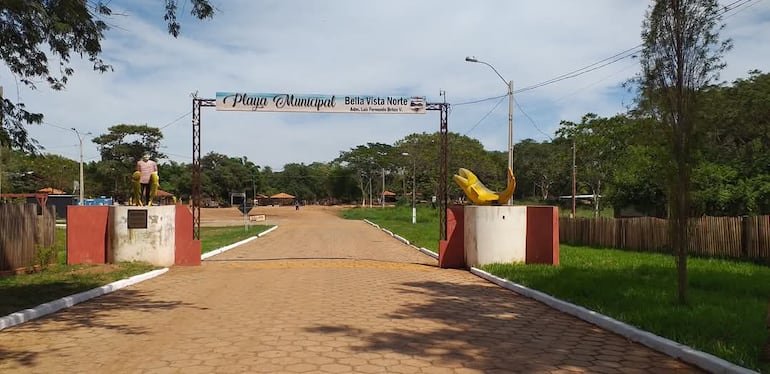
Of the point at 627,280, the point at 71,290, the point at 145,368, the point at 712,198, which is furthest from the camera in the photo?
the point at 712,198

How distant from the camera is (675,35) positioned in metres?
8.48

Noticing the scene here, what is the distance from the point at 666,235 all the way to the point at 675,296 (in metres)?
10.6

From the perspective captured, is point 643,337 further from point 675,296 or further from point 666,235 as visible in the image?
point 666,235

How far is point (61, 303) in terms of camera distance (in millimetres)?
9016

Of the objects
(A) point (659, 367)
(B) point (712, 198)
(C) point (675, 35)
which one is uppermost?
(C) point (675, 35)

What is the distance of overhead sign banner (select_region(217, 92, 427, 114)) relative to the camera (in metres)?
16.8

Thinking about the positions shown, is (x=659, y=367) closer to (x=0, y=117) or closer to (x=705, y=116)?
(x=705, y=116)

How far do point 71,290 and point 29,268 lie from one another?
3.24m

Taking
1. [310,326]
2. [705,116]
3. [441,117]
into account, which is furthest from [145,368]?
[441,117]

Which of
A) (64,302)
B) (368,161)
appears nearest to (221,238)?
(64,302)

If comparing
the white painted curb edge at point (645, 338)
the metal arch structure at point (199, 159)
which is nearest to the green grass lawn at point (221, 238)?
the metal arch structure at point (199, 159)

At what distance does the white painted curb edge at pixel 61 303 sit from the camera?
7715 millimetres

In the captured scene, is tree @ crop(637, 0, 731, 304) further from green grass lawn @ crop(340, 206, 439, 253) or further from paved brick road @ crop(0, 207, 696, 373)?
green grass lawn @ crop(340, 206, 439, 253)

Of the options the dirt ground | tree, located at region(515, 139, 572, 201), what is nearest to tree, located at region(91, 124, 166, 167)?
the dirt ground
